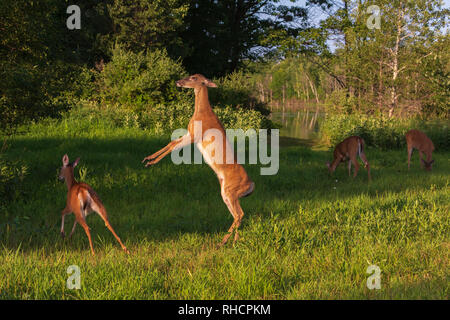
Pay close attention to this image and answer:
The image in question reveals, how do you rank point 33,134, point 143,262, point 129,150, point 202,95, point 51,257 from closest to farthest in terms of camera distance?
1. point 202,95
2. point 143,262
3. point 51,257
4. point 129,150
5. point 33,134

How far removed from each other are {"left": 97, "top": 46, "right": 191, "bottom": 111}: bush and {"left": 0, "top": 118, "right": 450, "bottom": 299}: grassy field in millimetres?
10675

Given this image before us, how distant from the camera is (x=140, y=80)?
22.6 m

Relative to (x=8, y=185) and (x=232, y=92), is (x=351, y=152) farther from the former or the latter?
(x=232, y=92)

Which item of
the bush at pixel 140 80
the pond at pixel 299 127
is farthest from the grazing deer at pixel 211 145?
the pond at pixel 299 127

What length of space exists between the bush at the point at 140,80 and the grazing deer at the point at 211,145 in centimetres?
1857

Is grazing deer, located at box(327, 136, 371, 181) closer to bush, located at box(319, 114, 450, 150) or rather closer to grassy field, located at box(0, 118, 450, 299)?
grassy field, located at box(0, 118, 450, 299)

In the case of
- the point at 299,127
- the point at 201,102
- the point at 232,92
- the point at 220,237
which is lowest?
the point at 220,237

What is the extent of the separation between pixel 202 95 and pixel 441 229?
4746mm

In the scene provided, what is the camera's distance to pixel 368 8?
91.5ft

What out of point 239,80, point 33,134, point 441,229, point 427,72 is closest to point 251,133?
point 239,80

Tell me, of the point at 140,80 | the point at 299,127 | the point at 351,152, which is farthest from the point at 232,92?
the point at 351,152

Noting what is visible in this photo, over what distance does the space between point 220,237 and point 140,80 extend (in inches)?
691

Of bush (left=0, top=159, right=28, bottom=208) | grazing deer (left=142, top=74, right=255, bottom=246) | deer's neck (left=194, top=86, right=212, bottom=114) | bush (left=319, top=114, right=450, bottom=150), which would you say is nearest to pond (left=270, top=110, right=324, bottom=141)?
bush (left=319, top=114, right=450, bottom=150)

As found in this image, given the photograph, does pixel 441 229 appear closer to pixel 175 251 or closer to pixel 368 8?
pixel 175 251
